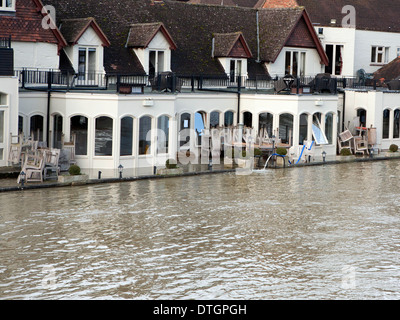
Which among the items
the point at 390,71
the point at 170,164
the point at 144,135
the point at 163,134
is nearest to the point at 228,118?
the point at 163,134

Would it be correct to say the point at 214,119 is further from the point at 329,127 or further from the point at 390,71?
the point at 390,71

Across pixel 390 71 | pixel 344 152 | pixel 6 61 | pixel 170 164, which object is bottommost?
pixel 170 164

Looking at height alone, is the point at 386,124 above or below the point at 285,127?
above

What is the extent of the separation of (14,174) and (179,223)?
8.76 meters

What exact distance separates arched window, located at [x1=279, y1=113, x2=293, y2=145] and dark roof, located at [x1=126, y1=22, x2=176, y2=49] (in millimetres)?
5955

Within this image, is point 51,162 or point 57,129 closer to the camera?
point 51,162

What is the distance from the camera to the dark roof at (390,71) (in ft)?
150

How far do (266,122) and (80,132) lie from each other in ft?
31.8

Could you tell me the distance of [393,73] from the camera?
150 feet

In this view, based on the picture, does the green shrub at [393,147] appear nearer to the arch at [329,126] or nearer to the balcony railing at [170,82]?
the arch at [329,126]

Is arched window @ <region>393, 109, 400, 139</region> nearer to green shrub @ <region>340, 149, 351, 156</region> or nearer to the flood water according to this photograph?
green shrub @ <region>340, 149, 351, 156</region>

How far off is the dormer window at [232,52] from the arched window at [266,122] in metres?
3.17

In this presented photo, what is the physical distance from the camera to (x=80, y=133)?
2953 cm

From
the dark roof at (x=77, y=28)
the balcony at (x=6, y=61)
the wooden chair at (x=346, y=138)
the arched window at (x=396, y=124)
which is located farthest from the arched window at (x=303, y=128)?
the balcony at (x=6, y=61)
